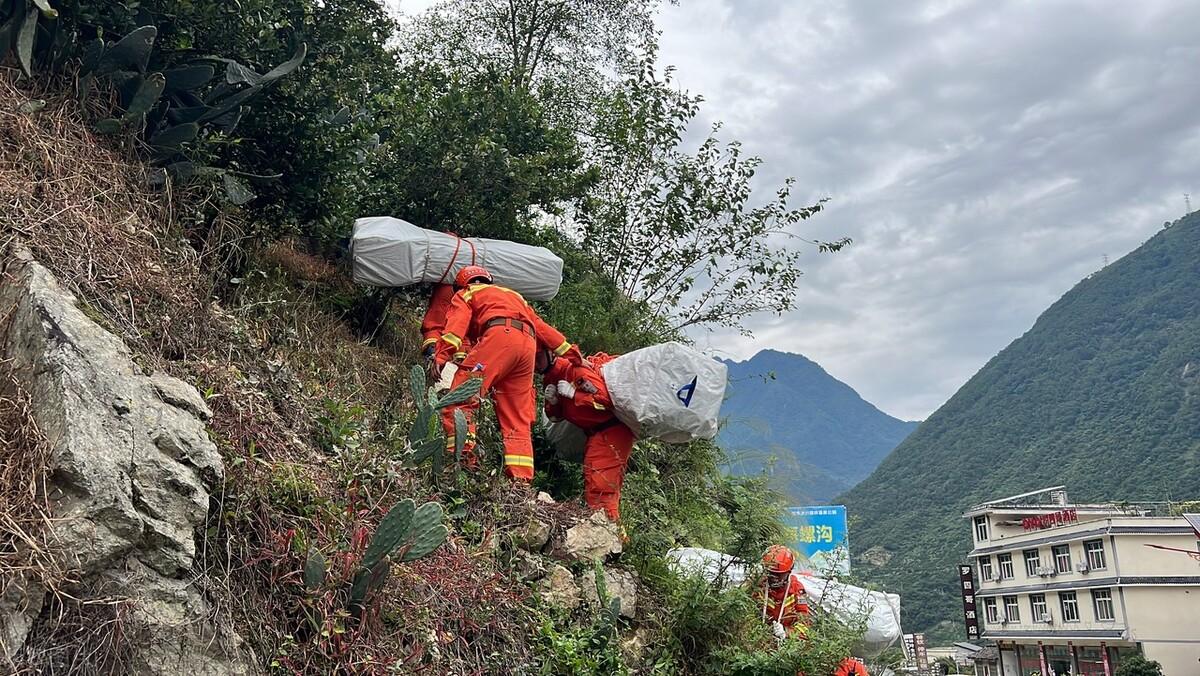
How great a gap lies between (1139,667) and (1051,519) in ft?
34.8

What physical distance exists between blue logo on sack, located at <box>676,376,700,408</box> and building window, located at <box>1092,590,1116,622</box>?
43023mm

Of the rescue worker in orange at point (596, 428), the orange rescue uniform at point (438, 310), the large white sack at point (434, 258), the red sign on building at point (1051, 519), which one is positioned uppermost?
the red sign on building at point (1051, 519)

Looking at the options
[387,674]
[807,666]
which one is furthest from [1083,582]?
[387,674]

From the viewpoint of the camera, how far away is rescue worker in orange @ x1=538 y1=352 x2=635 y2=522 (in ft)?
19.4

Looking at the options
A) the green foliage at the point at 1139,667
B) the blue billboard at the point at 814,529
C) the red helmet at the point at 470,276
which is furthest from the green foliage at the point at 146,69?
the green foliage at the point at 1139,667

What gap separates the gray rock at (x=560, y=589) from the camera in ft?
14.8

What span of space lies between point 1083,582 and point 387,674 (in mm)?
46402

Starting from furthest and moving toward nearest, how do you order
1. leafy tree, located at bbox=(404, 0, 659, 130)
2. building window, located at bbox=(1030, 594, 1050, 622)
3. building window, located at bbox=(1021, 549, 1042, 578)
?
building window, located at bbox=(1021, 549, 1042, 578) < building window, located at bbox=(1030, 594, 1050, 622) < leafy tree, located at bbox=(404, 0, 659, 130)

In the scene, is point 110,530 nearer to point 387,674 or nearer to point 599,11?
point 387,674

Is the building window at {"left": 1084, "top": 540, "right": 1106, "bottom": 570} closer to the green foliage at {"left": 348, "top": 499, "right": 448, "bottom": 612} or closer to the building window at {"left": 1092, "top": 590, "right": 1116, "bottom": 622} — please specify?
the building window at {"left": 1092, "top": 590, "right": 1116, "bottom": 622}

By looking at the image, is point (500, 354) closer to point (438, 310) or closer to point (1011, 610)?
point (438, 310)

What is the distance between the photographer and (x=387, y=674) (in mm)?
3281

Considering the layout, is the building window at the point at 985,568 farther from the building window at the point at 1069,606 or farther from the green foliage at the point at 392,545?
the green foliage at the point at 392,545

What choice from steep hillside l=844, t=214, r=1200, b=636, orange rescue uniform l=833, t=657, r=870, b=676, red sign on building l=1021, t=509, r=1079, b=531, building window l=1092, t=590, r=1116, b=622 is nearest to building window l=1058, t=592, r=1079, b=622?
building window l=1092, t=590, r=1116, b=622
